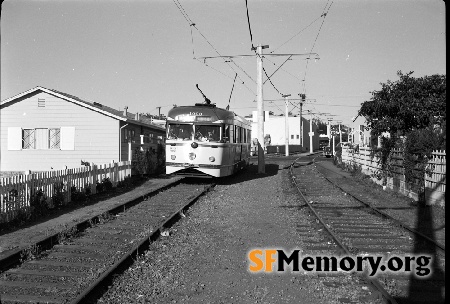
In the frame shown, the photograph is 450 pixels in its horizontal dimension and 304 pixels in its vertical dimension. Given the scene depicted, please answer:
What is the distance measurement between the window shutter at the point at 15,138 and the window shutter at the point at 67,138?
7.49ft

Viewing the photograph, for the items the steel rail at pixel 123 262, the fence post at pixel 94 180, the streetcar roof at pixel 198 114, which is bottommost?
the steel rail at pixel 123 262

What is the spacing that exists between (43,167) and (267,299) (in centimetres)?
2034

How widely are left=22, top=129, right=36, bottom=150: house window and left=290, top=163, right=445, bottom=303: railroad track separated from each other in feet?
54.5

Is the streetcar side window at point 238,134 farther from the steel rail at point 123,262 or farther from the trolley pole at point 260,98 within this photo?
the steel rail at point 123,262

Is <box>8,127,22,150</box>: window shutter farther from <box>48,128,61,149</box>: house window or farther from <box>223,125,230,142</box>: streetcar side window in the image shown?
<box>223,125,230,142</box>: streetcar side window

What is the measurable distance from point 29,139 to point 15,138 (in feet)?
2.30

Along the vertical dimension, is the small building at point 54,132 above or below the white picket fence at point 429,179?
above

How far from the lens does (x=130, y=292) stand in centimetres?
527

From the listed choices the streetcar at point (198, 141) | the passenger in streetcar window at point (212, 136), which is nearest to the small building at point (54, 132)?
the streetcar at point (198, 141)

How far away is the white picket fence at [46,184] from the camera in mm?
9695

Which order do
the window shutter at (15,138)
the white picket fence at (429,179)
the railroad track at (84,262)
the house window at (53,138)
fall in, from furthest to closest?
the house window at (53,138)
the window shutter at (15,138)
the white picket fence at (429,179)
the railroad track at (84,262)

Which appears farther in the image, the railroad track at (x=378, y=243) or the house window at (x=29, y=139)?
the house window at (x=29, y=139)

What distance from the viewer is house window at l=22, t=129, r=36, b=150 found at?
22.8 meters

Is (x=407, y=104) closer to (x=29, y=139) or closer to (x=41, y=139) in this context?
(x=41, y=139)
